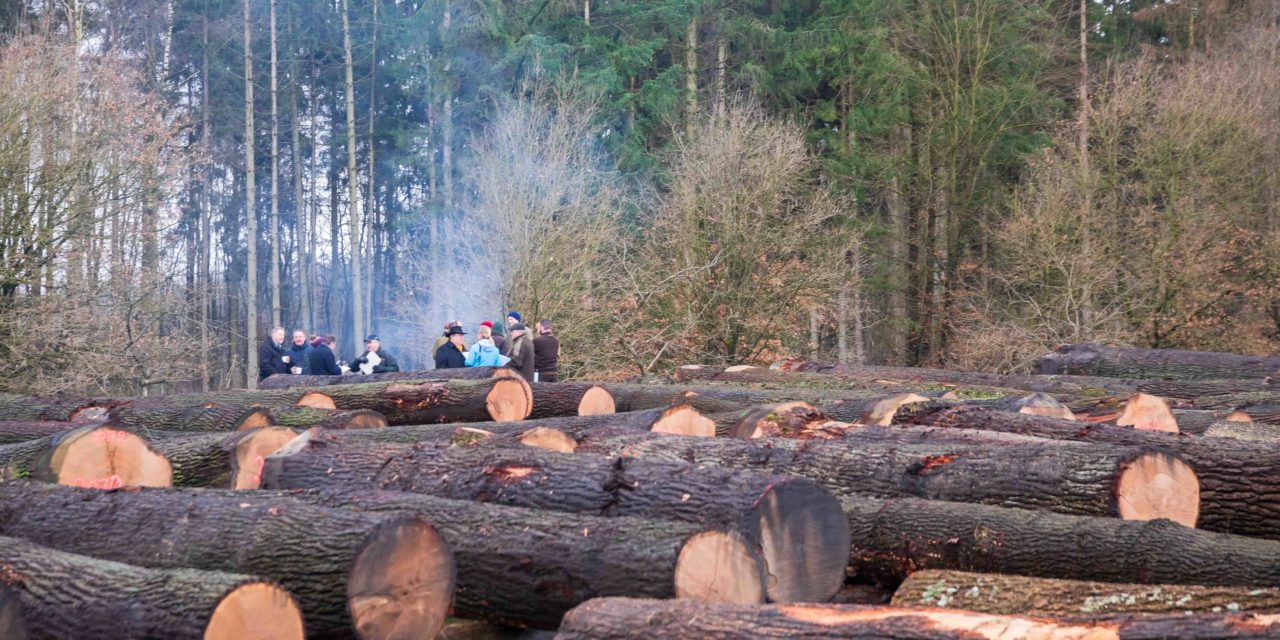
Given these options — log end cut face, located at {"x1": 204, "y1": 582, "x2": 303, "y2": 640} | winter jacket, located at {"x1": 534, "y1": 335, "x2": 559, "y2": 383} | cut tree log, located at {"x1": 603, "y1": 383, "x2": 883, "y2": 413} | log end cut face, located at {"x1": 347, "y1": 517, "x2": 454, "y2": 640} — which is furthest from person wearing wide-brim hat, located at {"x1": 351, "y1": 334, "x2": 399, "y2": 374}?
log end cut face, located at {"x1": 204, "y1": 582, "x2": 303, "y2": 640}

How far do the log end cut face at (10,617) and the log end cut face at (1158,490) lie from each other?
4.99 meters

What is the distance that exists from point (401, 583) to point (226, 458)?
3428 millimetres

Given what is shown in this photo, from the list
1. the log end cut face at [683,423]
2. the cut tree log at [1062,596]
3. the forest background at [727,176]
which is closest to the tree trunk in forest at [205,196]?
the forest background at [727,176]

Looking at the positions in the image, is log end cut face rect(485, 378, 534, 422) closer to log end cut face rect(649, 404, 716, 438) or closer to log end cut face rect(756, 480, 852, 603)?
log end cut face rect(649, 404, 716, 438)

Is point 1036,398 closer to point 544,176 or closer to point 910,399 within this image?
point 910,399

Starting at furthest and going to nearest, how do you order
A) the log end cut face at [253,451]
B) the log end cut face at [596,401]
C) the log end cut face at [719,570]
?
1. the log end cut face at [596,401]
2. the log end cut face at [253,451]
3. the log end cut face at [719,570]

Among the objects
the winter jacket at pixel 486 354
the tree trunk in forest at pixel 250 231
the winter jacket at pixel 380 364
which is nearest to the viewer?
the winter jacket at pixel 486 354

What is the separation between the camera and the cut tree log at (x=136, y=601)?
4332 mm

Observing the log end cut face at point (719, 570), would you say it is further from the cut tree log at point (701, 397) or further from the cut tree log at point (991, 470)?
the cut tree log at point (701, 397)

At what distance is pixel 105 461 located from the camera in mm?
7203

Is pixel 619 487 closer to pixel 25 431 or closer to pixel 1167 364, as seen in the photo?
pixel 25 431

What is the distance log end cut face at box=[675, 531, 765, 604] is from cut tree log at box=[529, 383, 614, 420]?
6695 mm

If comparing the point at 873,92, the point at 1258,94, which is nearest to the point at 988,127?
the point at 873,92

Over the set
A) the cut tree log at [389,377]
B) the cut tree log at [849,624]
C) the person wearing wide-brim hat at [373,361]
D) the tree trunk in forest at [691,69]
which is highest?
the tree trunk in forest at [691,69]
